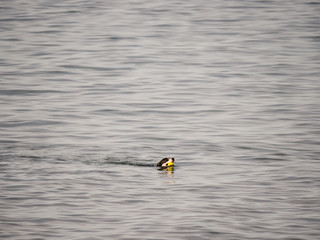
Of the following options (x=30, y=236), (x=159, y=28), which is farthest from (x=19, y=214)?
(x=159, y=28)

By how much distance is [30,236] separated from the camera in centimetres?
1070

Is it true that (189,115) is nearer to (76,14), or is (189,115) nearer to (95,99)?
(95,99)

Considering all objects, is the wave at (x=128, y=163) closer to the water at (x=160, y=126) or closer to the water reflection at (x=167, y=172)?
the water at (x=160, y=126)

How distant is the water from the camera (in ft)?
38.3

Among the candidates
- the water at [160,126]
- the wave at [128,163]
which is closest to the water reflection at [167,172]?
the water at [160,126]

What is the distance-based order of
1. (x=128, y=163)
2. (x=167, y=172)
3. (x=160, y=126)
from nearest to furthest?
(x=167, y=172) < (x=128, y=163) < (x=160, y=126)

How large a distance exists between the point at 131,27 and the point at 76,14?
5343 mm

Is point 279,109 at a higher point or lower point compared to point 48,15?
lower

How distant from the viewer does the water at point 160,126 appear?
1166 cm

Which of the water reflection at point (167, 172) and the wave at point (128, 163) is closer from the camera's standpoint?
the water reflection at point (167, 172)

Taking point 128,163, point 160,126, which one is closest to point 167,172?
point 128,163

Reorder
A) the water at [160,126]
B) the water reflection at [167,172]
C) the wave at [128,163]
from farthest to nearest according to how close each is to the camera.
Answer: the wave at [128,163], the water reflection at [167,172], the water at [160,126]

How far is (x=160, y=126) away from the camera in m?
19.2

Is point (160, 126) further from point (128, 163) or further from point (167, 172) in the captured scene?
point (167, 172)
